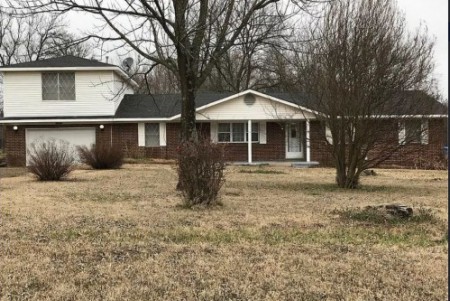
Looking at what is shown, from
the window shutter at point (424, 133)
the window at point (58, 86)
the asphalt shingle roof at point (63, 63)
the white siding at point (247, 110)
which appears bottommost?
the window shutter at point (424, 133)

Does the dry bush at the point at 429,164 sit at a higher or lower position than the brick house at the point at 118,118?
lower

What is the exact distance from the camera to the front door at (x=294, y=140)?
2836 centimetres

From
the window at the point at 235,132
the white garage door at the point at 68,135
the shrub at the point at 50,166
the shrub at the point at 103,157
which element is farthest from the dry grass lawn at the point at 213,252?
the window at the point at 235,132

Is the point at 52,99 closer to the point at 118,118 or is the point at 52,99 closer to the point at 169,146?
the point at 118,118

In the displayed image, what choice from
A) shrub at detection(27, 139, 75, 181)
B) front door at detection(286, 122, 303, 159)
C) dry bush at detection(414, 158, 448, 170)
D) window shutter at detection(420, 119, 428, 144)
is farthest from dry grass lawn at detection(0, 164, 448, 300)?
front door at detection(286, 122, 303, 159)

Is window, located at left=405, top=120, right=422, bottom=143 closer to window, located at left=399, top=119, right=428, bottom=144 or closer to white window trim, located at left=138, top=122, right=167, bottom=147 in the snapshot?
window, located at left=399, top=119, right=428, bottom=144

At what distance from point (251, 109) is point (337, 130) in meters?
13.3

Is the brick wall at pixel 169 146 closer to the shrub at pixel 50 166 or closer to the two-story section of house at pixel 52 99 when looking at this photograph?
the two-story section of house at pixel 52 99

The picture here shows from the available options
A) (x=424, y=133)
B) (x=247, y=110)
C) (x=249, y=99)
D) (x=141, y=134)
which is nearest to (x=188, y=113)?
(x=424, y=133)

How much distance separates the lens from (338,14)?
44.4 feet

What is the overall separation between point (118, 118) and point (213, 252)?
2165 centimetres

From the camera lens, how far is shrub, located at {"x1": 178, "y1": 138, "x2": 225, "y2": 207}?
9.53 m

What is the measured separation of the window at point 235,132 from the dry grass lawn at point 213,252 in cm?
1762

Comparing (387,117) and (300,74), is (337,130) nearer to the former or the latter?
(387,117)
